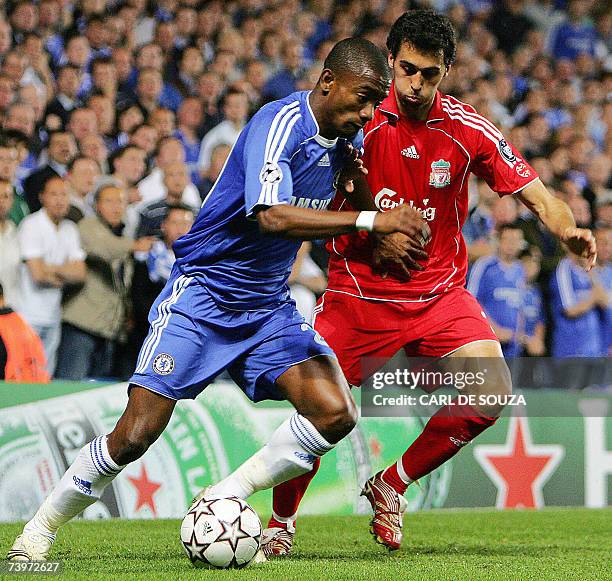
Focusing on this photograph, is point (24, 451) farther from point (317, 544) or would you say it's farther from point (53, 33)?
point (53, 33)

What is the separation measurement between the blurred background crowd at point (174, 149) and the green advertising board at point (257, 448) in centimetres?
94

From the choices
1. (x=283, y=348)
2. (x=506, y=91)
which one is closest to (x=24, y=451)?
(x=283, y=348)

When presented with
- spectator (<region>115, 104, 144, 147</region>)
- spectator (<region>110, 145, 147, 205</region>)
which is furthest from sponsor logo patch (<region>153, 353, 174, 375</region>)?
spectator (<region>115, 104, 144, 147</region>)

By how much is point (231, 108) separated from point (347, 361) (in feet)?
18.2

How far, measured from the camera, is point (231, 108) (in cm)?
1170

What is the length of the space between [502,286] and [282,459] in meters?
5.60

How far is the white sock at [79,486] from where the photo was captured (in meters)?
5.46

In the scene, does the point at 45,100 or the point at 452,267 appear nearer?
the point at 452,267

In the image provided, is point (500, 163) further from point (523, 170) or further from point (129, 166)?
point (129, 166)

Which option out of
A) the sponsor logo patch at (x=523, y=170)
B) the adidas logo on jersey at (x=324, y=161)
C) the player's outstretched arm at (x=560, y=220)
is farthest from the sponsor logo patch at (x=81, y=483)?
the sponsor logo patch at (x=523, y=170)

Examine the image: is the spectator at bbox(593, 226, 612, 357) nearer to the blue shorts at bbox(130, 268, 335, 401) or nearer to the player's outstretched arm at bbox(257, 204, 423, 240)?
the blue shorts at bbox(130, 268, 335, 401)

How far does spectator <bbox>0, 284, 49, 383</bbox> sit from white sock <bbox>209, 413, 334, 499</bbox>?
10.1 ft

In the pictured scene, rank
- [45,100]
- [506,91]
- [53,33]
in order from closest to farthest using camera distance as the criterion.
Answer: [45,100] < [53,33] < [506,91]

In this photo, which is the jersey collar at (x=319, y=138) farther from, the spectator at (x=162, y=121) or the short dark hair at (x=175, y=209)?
the spectator at (x=162, y=121)
